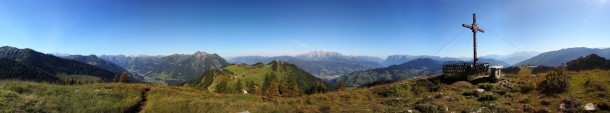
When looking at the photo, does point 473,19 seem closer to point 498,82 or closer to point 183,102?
point 498,82

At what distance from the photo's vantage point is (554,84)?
2306 cm

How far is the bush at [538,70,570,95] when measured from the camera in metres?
22.6

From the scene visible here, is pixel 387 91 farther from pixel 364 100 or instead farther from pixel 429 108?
pixel 429 108

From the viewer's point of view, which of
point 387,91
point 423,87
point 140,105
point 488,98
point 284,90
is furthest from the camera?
point 284,90

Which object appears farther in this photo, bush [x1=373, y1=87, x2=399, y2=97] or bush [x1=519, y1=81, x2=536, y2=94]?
bush [x1=373, y1=87, x2=399, y2=97]

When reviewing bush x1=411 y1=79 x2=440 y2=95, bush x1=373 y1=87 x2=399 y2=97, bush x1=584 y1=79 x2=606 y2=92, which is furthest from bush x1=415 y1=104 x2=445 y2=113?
bush x1=584 y1=79 x2=606 y2=92

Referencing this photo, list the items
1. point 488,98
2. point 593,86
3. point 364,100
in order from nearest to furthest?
point 593,86, point 488,98, point 364,100

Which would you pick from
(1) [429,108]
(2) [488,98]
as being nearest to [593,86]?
(2) [488,98]

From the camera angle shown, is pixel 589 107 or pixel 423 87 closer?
pixel 589 107

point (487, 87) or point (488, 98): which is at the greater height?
point (487, 87)

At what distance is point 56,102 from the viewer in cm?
2108

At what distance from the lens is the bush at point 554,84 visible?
74.2 feet

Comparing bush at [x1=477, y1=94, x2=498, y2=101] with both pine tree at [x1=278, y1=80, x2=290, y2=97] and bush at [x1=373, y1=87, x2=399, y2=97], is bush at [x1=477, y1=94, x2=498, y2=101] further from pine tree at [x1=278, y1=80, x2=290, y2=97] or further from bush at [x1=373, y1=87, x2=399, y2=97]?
pine tree at [x1=278, y1=80, x2=290, y2=97]

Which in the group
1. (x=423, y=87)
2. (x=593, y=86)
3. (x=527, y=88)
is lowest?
(x=423, y=87)
